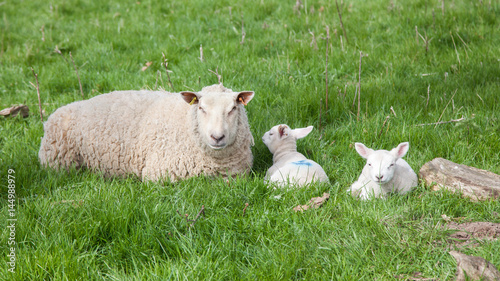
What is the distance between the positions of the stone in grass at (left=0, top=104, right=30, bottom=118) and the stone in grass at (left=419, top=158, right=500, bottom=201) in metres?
4.03

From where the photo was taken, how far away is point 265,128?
4391 mm

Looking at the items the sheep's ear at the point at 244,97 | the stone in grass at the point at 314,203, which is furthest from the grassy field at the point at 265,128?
the sheep's ear at the point at 244,97

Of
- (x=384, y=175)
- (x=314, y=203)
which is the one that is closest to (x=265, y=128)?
(x=314, y=203)

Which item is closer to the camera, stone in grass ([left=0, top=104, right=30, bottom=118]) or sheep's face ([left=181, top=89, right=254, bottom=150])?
sheep's face ([left=181, top=89, right=254, bottom=150])

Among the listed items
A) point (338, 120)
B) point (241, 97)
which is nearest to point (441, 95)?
point (338, 120)

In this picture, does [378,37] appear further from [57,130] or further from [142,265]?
[142,265]

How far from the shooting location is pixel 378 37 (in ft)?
18.9

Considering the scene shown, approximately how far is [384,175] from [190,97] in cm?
158

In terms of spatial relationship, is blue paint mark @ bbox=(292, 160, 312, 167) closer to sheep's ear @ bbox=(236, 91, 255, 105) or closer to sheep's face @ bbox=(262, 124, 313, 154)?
sheep's face @ bbox=(262, 124, 313, 154)

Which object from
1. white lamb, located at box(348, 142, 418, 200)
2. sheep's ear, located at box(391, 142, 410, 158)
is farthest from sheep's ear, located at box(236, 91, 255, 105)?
sheep's ear, located at box(391, 142, 410, 158)

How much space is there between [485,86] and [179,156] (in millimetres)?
3266

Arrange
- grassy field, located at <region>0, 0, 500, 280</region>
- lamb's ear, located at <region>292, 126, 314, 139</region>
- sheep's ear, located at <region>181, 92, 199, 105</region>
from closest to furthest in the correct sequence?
grassy field, located at <region>0, 0, 500, 280</region>, sheep's ear, located at <region>181, 92, 199, 105</region>, lamb's ear, located at <region>292, 126, 314, 139</region>

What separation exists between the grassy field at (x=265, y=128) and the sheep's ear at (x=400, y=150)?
1.00 feet

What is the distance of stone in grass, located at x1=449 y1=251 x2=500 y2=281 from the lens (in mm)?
2195
